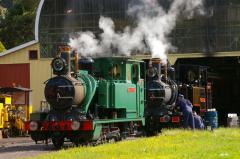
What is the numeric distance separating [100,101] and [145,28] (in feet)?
51.2

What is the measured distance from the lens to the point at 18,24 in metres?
60.6

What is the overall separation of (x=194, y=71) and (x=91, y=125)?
35.9 ft

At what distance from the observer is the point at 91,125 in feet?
58.2

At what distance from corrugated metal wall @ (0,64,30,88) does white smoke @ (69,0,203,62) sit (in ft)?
18.7

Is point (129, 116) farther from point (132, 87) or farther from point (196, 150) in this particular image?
point (196, 150)

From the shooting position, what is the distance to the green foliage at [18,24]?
60.5 m

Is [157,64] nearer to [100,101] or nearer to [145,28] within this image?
[100,101]

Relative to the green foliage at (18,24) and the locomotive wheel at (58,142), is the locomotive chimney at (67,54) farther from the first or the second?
the green foliage at (18,24)

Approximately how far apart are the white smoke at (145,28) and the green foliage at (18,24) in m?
24.8

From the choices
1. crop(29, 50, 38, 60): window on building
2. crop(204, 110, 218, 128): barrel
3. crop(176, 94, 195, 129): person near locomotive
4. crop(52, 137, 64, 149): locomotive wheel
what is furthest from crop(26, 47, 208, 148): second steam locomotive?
crop(29, 50, 38, 60): window on building

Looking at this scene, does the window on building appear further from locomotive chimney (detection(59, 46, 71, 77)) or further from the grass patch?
the grass patch

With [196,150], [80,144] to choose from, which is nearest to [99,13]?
[80,144]

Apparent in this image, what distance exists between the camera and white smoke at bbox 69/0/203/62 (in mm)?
34125

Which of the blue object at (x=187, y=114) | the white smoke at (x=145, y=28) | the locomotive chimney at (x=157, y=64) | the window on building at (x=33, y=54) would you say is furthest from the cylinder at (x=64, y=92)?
the window on building at (x=33, y=54)
